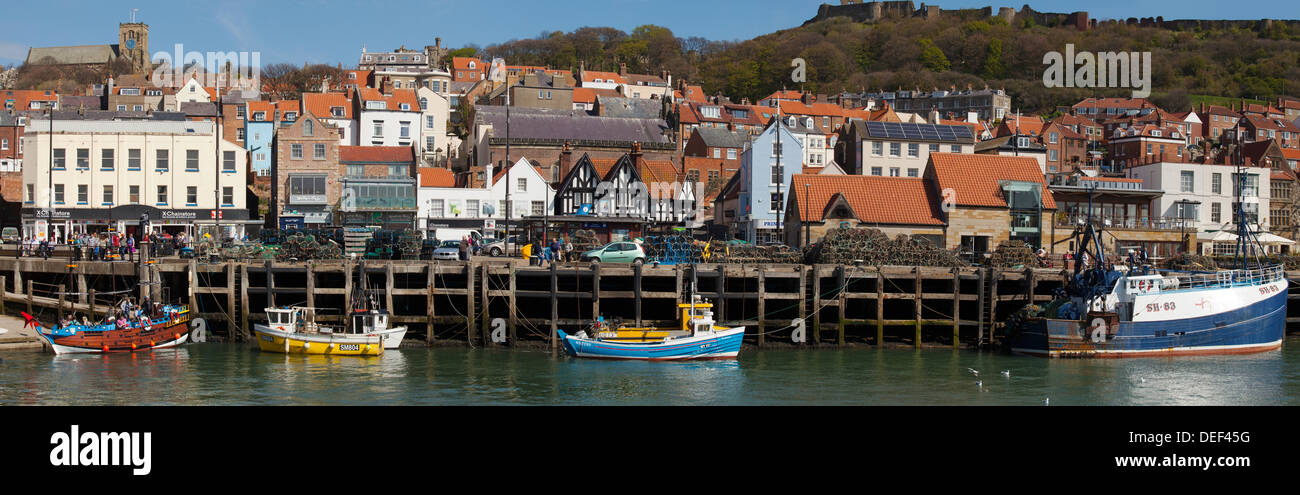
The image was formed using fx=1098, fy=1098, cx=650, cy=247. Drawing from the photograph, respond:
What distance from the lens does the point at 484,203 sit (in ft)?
201

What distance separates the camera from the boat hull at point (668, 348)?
3297 cm

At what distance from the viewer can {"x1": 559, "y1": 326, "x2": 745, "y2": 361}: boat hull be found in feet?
108

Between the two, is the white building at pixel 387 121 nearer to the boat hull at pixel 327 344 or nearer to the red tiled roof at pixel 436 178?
the red tiled roof at pixel 436 178

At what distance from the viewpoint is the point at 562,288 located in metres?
39.0

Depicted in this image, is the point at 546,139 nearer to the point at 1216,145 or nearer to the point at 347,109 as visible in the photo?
the point at 347,109

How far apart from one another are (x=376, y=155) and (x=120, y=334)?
33810 millimetres

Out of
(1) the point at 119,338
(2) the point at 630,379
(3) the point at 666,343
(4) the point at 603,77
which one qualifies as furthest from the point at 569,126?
(4) the point at 603,77

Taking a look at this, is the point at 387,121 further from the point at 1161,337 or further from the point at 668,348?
the point at 1161,337

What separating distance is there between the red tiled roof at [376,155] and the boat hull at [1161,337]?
137 ft

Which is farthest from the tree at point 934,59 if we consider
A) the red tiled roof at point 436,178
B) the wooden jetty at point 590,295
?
the wooden jetty at point 590,295

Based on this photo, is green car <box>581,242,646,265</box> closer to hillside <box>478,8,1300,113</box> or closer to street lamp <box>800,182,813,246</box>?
street lamp <box>800,182,813,246</box>

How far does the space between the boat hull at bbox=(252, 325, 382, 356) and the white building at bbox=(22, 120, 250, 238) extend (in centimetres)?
2742
